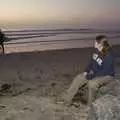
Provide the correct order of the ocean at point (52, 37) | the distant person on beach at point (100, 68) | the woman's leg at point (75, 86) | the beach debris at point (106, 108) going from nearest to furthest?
the beach debris at point (106, 108) < the distant person on beach at point (100, 68) < the woman's leg at point (75, 86) < the ocean at point (52, 37)

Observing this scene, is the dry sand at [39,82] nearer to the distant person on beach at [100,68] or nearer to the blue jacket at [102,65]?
the distant person on beach at [100,68]

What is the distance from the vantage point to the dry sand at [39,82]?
12.9 ft

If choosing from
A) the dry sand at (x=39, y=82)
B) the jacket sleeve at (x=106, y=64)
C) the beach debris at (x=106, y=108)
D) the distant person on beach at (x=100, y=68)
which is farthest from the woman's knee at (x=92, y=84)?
the beach debris at (x=106, y=108)

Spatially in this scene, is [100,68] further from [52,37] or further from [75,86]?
[52,37]

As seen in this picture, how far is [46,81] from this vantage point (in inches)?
215

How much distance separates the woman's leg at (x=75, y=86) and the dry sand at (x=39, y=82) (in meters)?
0.17

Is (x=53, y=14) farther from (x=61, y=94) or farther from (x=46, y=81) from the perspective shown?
→ (x=61, y=94)

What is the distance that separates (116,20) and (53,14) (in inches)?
57.7

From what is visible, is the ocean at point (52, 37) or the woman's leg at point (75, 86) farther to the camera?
the ocean at point (52, 37)

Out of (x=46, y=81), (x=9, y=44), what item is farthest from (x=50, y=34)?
(x=46, y=81)

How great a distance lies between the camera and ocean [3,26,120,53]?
333 inches

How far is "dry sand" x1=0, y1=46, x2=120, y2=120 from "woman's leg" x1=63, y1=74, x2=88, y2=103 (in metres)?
0.17

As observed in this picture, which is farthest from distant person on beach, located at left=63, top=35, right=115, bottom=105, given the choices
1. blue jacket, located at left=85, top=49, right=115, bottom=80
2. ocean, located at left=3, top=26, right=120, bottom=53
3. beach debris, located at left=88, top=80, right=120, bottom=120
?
ocean, located at left=3, top=26, right=120, bottom=53

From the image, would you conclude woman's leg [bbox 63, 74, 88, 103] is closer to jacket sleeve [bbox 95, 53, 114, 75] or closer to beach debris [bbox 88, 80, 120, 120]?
jacket sleeve [bbox 95, 53, 114, 75]
